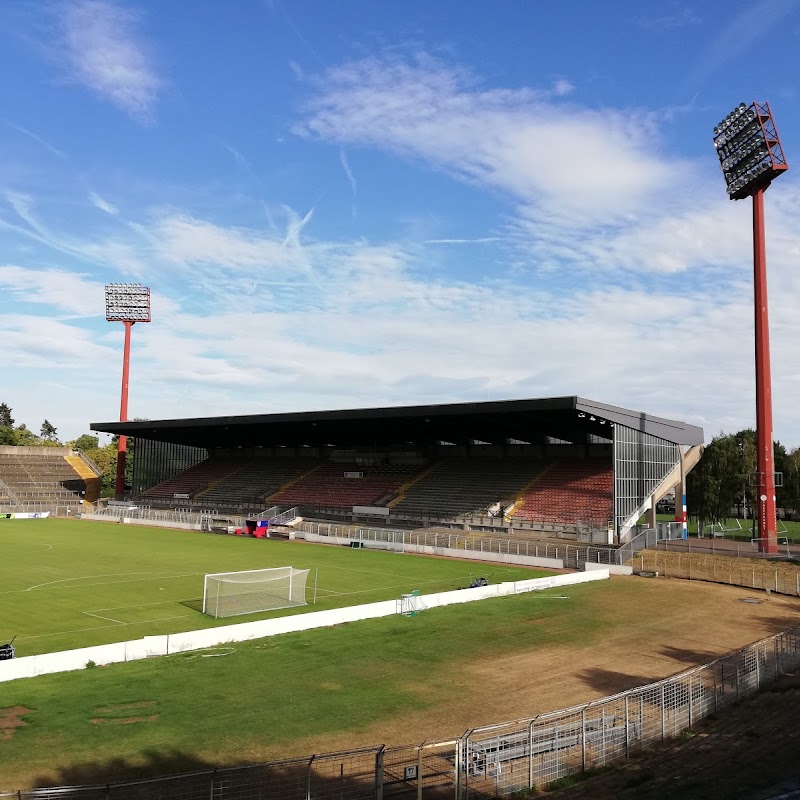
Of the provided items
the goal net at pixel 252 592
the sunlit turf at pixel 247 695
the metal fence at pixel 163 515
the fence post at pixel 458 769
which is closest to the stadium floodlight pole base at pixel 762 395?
the sunlit turf at pixel 247 695

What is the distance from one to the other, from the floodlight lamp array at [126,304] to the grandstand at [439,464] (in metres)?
16.3

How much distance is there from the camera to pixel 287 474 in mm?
84562

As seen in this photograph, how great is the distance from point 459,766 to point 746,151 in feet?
158

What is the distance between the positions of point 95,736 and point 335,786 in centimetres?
641

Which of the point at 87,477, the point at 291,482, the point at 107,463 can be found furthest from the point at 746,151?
the point at 107,463

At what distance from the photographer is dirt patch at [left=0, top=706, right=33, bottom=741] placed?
1633cm

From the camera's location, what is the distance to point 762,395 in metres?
47.4

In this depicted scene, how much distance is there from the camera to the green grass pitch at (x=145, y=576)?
1115 inches

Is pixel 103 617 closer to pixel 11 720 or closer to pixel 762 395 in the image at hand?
pixel 11 720

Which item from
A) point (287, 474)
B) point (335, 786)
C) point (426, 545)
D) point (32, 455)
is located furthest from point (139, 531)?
point (335, 786)

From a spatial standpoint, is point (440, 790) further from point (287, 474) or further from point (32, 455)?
point (32, 455)

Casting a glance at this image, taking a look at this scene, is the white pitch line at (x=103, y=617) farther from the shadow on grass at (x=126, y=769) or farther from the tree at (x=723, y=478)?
the tree at (x=723, y=478)

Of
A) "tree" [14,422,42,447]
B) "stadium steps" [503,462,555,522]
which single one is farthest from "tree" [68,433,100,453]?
"stadium steps" [503,462,555,522]

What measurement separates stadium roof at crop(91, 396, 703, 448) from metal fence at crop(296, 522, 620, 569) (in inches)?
362
